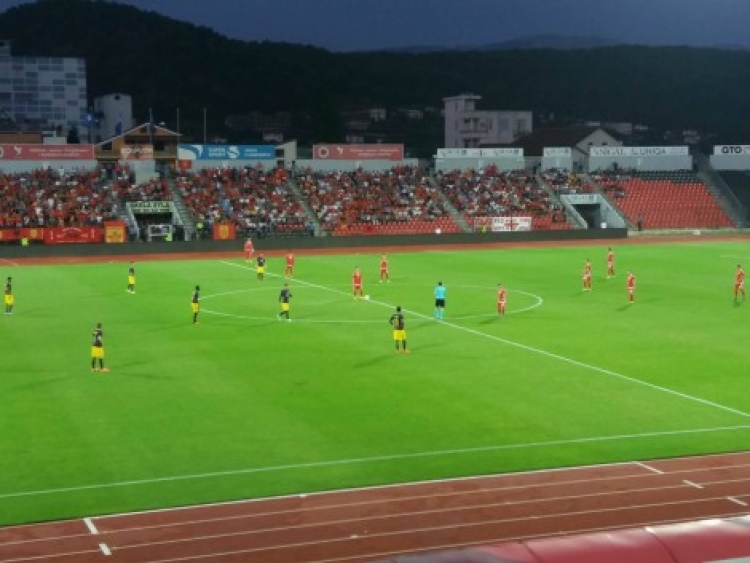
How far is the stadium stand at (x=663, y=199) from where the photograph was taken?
81000 mm

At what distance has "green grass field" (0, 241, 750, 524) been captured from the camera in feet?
60.3

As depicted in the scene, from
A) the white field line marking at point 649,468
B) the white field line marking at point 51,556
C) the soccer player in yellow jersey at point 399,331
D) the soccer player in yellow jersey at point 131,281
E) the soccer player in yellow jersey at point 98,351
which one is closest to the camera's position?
the white field line marking at point 51,556

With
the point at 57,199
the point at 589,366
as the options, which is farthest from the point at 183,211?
the point at 589,366

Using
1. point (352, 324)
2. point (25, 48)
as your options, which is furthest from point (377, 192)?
point (25, 48)

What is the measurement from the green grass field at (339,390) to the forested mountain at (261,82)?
11786 cm

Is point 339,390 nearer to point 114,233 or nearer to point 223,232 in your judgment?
point 114,233

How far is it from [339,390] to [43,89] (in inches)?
5315

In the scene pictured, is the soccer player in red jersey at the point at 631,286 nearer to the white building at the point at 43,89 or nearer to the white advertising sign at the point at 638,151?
the white advertising sign at the point at 638,151

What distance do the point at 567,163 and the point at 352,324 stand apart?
5563 cm

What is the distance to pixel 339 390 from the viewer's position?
24.2m

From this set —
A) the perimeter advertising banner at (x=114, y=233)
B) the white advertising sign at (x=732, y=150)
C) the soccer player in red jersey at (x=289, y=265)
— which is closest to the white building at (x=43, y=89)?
the perimeter advertising banner at (x=114, y=233)

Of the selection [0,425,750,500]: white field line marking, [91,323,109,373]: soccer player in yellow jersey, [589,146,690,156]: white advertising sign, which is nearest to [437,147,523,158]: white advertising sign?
[589,146,690,156]: white advertising sign

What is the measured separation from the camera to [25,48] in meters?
182

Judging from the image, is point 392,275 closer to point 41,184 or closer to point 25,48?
point 41,184
